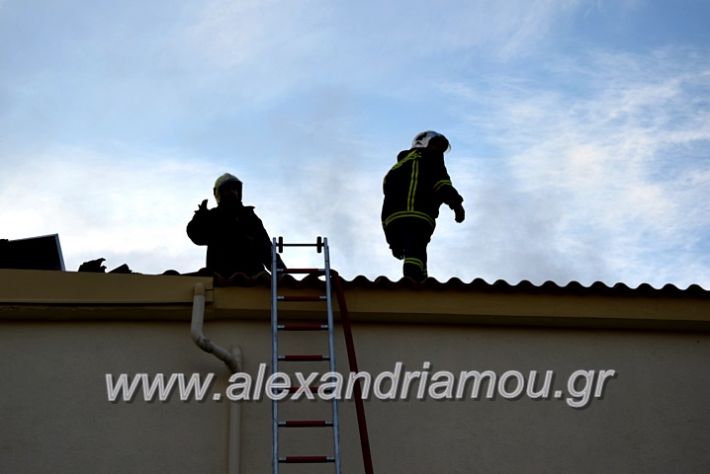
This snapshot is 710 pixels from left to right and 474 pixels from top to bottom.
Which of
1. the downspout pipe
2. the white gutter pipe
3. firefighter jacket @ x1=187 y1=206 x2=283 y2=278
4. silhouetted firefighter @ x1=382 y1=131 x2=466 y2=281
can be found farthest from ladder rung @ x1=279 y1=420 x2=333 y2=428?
silhouetted firefighter @ x1=382 y1=131 x2=466 y2=281

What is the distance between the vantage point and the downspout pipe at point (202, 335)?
6.32 metres

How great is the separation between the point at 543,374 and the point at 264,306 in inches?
79.8

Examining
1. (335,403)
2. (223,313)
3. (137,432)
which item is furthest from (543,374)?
(137,432)

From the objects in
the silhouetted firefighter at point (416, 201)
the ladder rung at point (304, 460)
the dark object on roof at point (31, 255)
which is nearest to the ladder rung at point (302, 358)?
the ladder rung at point (304, 460)

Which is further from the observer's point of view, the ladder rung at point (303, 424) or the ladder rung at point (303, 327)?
the ladder rung at point (303, 327)

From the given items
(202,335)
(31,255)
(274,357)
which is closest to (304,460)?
(274,357)

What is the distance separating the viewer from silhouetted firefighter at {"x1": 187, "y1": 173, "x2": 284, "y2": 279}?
26.6 ft

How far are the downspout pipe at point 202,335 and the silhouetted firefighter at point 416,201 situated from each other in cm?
227

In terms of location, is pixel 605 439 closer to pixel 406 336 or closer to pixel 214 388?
pixel 406 336

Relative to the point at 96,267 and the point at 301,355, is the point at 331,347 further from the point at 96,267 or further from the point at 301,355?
the point at 96,267

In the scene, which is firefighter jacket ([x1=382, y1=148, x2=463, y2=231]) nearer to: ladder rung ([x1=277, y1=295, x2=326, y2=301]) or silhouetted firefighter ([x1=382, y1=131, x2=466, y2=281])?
silhouetted firefighter ([x1=382, y1=131, x2=466, y2=281])

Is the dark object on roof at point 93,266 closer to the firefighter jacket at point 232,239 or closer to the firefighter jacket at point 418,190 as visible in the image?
the firefighter jacket at point 232,239

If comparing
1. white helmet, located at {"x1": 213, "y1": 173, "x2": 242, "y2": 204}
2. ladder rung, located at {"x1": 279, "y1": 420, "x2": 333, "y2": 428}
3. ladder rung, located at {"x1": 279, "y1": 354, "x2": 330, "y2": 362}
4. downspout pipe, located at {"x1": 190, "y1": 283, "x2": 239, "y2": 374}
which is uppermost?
white helmet, located at {"x1": 213, "y1": 173, "x2": 242, "y2": 204}

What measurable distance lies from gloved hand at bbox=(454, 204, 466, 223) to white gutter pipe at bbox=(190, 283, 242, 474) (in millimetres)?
2816
